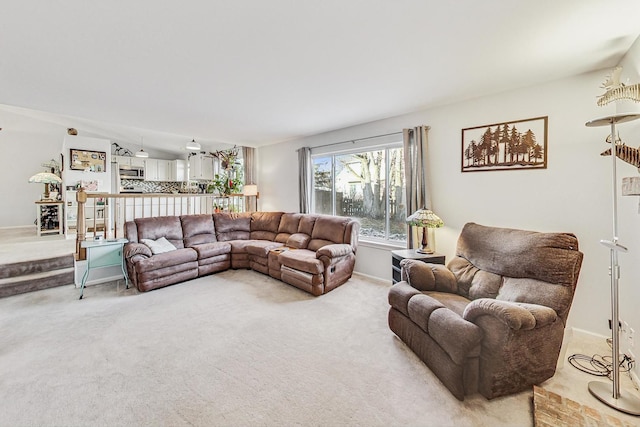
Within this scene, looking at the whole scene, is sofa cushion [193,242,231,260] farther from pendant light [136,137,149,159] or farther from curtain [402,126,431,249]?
pendant light [136,137,149,159]

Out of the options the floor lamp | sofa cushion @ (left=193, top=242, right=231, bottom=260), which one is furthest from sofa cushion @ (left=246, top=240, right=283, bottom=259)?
the floor lamp

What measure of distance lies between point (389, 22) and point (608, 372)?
10.1 feet

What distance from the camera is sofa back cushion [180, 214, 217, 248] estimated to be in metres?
4.74

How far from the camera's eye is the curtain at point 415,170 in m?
3.54

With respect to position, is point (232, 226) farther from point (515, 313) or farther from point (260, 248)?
point (515, 313)

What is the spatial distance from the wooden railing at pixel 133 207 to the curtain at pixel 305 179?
1.77 meters

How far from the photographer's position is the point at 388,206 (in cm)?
425

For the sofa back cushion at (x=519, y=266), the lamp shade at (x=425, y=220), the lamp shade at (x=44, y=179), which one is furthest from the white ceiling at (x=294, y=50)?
the lamp shade at (x=44, y=179)

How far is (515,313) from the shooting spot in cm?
163

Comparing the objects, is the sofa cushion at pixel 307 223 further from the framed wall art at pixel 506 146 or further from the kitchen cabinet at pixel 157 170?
the kitchen cabinet at pixel 157 170

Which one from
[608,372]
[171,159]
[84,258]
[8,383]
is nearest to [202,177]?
[171,159]

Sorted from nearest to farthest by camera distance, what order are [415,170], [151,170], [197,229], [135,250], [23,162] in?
[415,170], [135,250], [197,229], [23,162], [151,170]

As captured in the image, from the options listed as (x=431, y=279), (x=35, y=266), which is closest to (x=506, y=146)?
(x=431, y=279)

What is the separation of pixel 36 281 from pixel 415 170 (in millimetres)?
5581
